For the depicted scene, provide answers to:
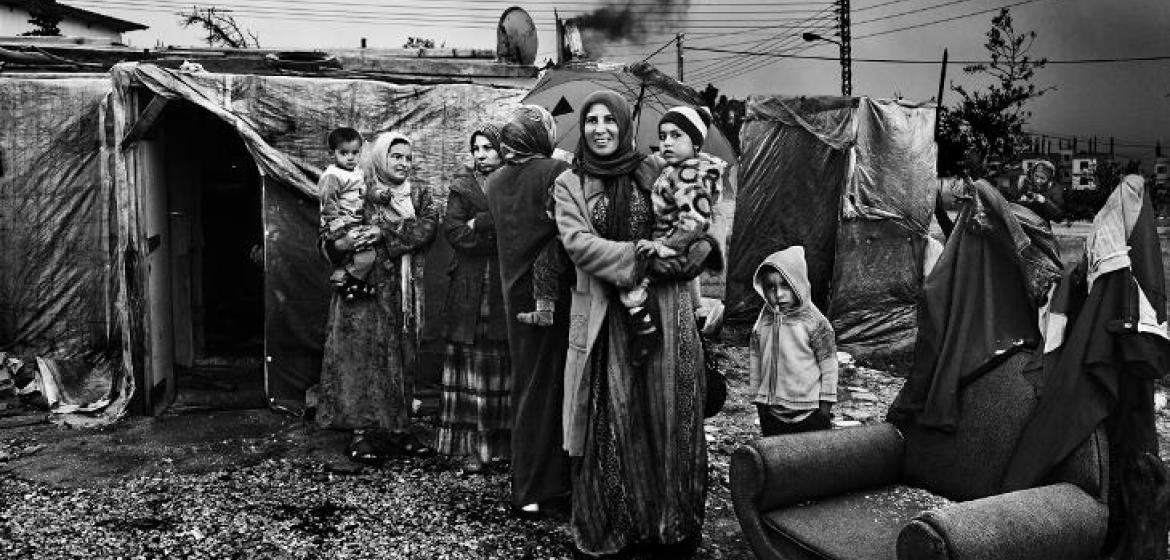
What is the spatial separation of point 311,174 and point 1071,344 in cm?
516

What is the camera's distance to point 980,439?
3441 mm

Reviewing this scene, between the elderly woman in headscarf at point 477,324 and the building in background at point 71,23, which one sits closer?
the elderly woman in headscarf at point 477,324

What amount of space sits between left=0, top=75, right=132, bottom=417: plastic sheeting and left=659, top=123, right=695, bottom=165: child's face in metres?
4.87

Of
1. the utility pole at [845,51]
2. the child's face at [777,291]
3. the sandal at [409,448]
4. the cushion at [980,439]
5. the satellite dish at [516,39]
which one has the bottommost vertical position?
the sandal at [409,448]

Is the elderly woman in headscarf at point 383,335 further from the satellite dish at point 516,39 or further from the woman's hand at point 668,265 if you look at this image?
the satellite dish at point 516,39

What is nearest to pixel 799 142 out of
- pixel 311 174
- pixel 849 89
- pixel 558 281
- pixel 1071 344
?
pixel 311 174

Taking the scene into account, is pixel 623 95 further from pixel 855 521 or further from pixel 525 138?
pixel 855 521

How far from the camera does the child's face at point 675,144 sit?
3.75 metres

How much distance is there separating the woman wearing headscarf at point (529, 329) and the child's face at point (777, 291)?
1160 millimetres

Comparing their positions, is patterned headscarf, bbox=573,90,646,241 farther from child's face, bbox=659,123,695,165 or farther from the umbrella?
the umbrella

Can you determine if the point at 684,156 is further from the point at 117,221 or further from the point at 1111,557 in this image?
the point at 117,221

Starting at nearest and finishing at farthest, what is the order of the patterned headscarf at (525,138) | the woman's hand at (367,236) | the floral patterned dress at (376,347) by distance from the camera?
1. the patterned headscarf at (525,138)
2. the woman's hand at (367,236)
3. the floral patterned dress at (376,347)

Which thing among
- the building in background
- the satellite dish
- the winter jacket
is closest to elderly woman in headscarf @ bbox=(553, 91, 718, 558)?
the winter jacket

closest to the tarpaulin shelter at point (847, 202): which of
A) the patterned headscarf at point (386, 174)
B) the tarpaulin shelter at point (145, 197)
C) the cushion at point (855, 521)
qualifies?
the tarpaulin shelter at point (145, 197)
